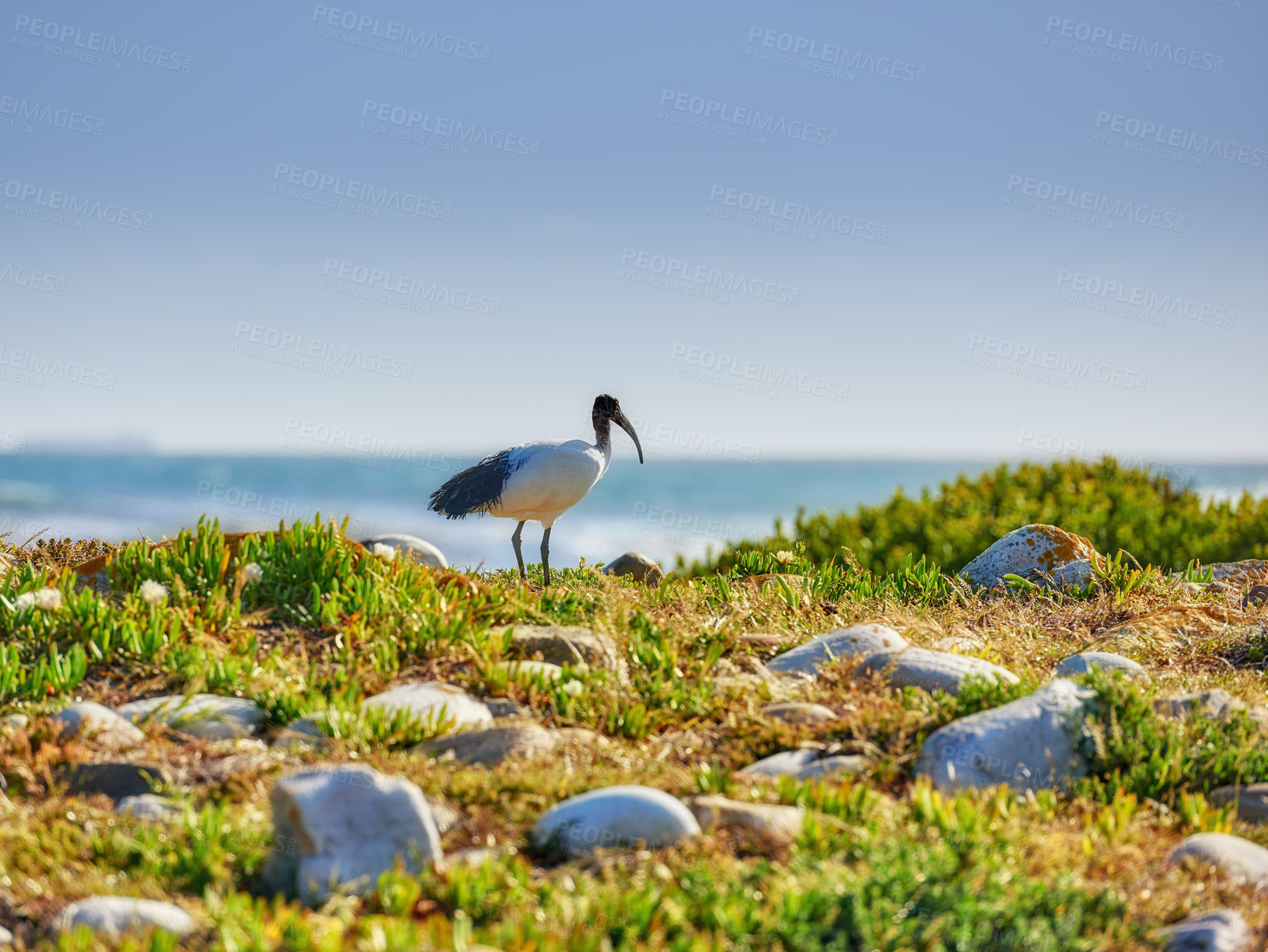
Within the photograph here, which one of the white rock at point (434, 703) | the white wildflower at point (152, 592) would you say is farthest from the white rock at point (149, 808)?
the white wildflower at point (152, 592)

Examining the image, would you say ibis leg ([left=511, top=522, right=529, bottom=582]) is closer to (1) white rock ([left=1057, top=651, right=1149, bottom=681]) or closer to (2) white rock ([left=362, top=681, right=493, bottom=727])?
(2) white rock ([left=362, top=681, right=493, bottom=727])

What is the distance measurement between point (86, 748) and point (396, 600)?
70.1 inches

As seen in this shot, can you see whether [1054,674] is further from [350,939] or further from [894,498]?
[894,498]

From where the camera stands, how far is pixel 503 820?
339 cm

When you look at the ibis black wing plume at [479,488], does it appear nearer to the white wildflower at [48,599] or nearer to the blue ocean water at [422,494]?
the white wildflower at [48,599]

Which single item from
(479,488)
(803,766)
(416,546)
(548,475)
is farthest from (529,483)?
A: (803,766)

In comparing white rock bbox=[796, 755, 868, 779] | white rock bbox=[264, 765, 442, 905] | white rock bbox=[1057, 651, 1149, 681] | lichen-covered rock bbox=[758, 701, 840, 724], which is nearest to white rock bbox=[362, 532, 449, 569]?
lichen-covered rock bbox=[758, 701, 840, 724]

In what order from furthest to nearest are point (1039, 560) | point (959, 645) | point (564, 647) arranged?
1. point (1039, 560)
2. point (959, 645)
3. point (564, 647)

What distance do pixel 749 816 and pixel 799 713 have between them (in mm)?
1223

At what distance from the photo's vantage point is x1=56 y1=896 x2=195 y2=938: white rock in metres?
2.74

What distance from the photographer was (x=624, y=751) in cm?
416

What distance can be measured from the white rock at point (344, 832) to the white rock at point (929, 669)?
2677mm

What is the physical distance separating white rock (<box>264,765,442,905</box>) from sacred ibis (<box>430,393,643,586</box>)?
446 centimetres

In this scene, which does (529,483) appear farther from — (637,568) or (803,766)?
(803,766)
